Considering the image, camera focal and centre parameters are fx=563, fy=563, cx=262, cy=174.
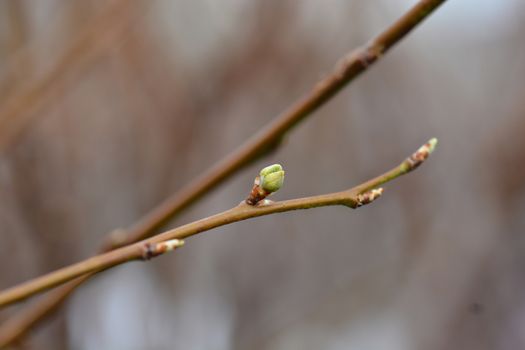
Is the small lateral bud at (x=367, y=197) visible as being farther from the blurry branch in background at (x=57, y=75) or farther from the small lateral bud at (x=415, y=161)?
the blurry branch in background at (x=57, y=75)

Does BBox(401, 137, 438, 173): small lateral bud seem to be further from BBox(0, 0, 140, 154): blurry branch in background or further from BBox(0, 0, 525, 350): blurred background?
BBox(0, 0, 525, 350): blurred background

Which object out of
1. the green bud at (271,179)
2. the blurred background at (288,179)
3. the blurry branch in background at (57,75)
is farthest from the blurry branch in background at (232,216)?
the blurred background at (288,179)

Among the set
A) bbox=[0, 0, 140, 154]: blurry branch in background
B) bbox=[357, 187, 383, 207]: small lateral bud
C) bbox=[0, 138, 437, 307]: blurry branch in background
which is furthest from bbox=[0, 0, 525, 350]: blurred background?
bbox=[357, 187, 383, 207]: small lateral bud

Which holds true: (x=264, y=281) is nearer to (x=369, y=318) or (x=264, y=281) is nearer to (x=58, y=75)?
(x=369, y=318)

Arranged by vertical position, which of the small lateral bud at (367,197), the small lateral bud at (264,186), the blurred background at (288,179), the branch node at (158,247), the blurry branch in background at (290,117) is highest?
the blurred background at (288,179)

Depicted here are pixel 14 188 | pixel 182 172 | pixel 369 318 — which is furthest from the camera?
pixel 369 318

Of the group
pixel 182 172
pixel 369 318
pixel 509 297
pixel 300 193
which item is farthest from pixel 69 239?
pixel 509 297

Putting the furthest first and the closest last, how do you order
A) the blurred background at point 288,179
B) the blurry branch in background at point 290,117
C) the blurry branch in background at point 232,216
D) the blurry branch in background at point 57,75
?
the blurred background at point 288,179, the blurry branch in background at point 57,75, the blurry branch in background at point 290,117, the blurry branch in background at point 232,216
